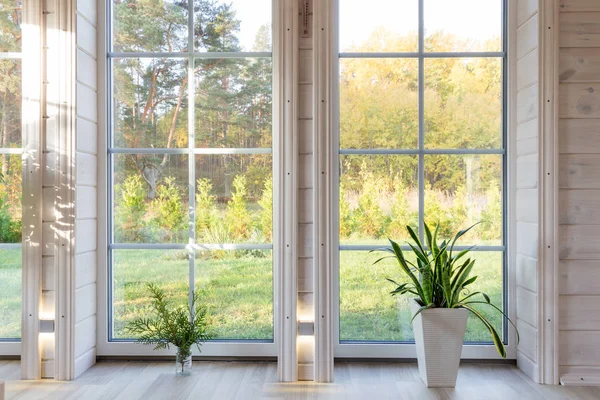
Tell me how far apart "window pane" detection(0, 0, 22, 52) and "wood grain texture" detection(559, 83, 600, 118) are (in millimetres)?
3012

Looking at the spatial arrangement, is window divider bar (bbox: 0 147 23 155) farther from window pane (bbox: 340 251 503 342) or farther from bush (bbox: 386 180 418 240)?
bush (bbox: 386 180 418 240)

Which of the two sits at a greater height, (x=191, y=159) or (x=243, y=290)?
(x=191, y=159)

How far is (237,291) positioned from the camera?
3289 mm

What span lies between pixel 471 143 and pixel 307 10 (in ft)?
3.93

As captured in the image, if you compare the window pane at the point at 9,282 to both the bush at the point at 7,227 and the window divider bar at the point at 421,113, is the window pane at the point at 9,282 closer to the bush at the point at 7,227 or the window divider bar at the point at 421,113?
the bush at the point at 7,227

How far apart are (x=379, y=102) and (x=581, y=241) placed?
4.31 feet

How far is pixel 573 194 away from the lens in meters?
2.91

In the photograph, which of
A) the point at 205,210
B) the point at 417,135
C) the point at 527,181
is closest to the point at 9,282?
the point at 205,210

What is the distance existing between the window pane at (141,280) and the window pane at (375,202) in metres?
0.98

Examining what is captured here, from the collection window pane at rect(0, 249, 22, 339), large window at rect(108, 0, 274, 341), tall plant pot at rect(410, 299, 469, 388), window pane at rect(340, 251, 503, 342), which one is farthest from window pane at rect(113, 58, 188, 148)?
tall plant pot at rect(410, 299, 469, 388)

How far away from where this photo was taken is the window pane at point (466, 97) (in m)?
3.23

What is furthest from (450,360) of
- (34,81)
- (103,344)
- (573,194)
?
(34,81)

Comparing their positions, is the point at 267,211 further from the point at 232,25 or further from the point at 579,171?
the point at 579,171

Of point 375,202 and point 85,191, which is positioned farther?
point 375,202
